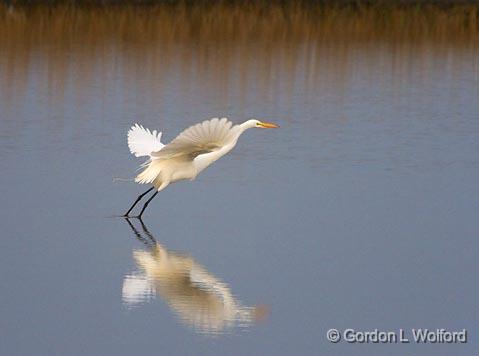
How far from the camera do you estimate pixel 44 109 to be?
38.6 ft

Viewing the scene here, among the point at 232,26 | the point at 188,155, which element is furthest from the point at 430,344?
the point at 232,26

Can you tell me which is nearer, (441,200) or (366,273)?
→ (366,273)

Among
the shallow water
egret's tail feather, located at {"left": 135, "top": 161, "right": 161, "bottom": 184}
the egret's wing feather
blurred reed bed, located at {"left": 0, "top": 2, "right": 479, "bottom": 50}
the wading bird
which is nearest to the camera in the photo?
the shallow water

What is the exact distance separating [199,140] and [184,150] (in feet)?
0.73

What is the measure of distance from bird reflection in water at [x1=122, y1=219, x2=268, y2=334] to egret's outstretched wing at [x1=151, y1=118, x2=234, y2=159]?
25.1 inches

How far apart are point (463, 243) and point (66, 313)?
89.6 inches

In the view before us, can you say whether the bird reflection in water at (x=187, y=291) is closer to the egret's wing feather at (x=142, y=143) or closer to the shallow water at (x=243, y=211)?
the shallow water at (x=243, y=211)

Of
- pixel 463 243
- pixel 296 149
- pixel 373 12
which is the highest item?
pixel 463 243

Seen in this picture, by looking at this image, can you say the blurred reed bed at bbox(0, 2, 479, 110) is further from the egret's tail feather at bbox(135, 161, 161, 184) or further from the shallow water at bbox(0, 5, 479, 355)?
the egret's tail feather at bbox(135, 161, 161, 184)

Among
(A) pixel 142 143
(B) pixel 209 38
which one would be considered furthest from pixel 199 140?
(B) pixel 209 38

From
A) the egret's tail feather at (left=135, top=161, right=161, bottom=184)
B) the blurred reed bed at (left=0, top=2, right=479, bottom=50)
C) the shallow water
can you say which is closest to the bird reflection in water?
the shallow water

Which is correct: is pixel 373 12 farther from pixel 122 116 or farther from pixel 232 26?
pixel 122 116

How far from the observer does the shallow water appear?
18.9ft

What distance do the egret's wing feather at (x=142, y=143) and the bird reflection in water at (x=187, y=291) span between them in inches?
43.7
